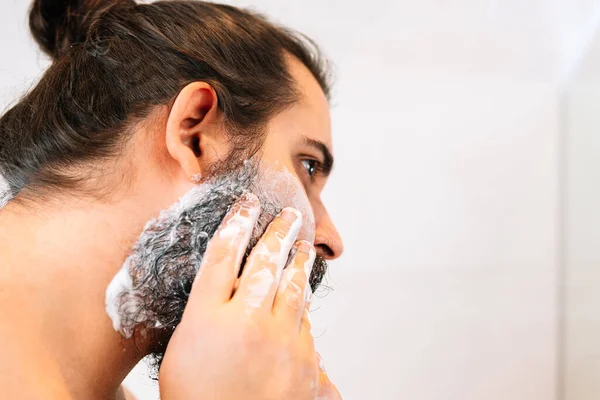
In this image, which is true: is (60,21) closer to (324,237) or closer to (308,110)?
(308,110)

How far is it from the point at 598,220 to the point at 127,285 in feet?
2.48

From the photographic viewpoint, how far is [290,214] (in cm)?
75

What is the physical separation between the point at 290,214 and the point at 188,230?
128 mm

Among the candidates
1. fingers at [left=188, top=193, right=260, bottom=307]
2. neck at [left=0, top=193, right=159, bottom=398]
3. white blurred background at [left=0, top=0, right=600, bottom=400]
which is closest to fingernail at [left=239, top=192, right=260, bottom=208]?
fingers at [left=188, top=193, right=260, bottom=307]

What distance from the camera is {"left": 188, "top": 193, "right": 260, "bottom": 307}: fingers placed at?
0.64 m

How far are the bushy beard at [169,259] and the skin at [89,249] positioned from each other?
13mm

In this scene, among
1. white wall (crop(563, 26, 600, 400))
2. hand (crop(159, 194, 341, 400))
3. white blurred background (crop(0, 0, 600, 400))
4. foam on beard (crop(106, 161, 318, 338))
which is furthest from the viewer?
white blurred background (crop(0, 0, 600, 400))

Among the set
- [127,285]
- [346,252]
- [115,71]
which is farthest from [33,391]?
[346,252]

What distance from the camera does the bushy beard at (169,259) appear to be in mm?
705

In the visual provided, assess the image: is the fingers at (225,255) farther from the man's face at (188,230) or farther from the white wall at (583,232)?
the white wall at (583,232)

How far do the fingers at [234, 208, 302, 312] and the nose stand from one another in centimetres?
12

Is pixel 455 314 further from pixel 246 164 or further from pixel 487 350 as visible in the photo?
pixel 246 164

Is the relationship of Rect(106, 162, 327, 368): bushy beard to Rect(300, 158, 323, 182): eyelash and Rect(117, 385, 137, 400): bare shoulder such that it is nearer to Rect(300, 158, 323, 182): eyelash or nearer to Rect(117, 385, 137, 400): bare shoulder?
Rect(300, 158, 323, 182): eyelash

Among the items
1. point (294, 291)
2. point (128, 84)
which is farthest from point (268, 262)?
point (128, 84)
